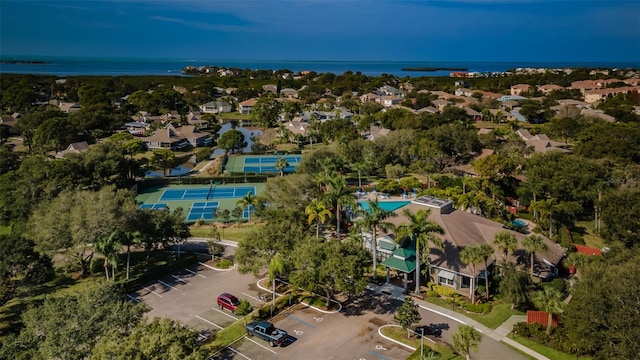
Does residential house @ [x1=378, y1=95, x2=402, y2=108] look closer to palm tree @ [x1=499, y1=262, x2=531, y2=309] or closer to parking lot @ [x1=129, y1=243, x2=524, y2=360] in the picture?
parking lot @ [x1=129, y1=243, x2=524, y2=360]

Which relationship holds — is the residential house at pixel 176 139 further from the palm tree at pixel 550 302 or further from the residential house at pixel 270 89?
the residential house at pixel 270 89

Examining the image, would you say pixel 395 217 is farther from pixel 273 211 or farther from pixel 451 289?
pixel 273 211

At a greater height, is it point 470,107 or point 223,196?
point 470,107

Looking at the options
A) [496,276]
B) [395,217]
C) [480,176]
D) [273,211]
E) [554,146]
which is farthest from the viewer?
[554,146]

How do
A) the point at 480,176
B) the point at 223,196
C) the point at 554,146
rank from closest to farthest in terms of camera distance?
the point at 480,176, the point at 223,196, the point at 554,146

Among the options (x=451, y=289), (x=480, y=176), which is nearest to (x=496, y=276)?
(x=451, y=289)

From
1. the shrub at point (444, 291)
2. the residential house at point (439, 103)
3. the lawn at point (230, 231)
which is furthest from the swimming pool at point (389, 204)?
the residential house at point (439, 103)

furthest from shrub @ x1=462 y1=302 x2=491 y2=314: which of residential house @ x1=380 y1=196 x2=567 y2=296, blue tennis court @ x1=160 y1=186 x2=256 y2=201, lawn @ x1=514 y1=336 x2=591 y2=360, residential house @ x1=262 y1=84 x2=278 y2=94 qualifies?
residential house @ x1=262 y1=84 x2=278 y2=94
